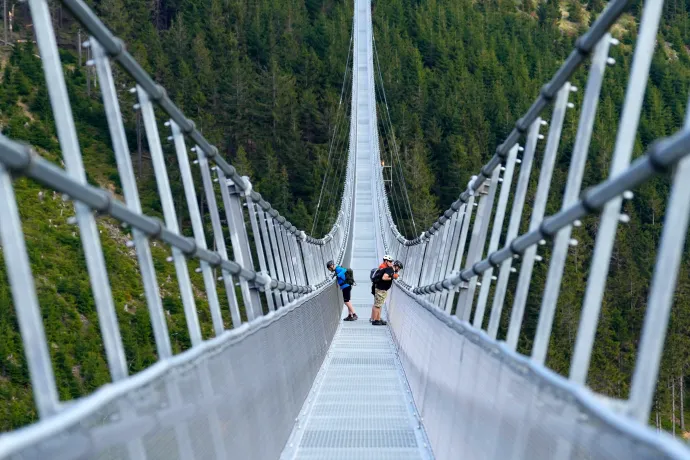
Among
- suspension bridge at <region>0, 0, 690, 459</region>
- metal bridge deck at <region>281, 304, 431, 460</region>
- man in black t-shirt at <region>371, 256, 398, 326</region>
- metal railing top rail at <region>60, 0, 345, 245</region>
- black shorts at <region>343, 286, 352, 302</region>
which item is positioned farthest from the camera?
black shorts at <region>343, 286, 352, 302</region>

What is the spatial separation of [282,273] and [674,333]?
148ft

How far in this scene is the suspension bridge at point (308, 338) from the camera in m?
2.44

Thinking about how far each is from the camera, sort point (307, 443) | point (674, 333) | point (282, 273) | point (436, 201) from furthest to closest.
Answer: point (436, 201) < point (674, 333) < point (282, 273) < point (307, 443)

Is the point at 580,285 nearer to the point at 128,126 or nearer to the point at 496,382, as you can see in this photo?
the point at 128,126

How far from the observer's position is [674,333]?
52969 millimetres

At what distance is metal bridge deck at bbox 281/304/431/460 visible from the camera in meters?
6.80

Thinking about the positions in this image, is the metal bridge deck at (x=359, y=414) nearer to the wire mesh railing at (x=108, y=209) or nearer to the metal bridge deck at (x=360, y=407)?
the metal bridge deck at (x=360, y=407)

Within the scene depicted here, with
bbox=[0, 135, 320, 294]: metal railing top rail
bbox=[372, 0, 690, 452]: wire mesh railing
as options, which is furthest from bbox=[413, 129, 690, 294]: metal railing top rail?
bbox=[0, 135, 320, 294]: metal railing top rail

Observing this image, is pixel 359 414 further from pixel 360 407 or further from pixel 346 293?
pixel 346 293

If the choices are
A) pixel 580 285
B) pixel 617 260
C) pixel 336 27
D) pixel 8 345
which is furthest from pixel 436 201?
pixel 8 345

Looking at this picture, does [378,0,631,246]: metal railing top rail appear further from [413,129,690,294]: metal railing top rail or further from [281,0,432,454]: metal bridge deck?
[281,0,432,454]: metal bridge deck

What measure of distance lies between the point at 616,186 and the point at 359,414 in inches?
222

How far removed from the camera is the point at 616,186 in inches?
111

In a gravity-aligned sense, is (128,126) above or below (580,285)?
above
